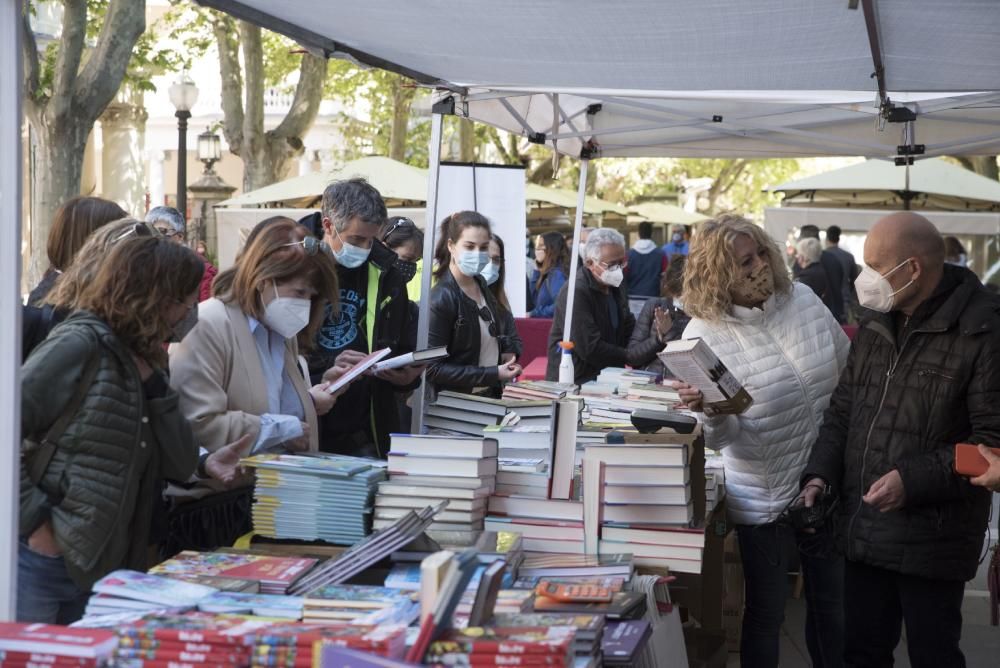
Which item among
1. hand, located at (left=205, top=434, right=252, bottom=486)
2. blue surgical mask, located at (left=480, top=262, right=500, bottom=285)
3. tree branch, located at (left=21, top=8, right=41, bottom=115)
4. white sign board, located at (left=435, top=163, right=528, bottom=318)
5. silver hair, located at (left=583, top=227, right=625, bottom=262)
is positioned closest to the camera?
hand, located at (left=205, top=434, right=252, bottom=486)

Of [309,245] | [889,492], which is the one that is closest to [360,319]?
[309,245]

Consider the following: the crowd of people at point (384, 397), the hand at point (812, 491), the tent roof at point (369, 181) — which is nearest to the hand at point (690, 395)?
the crowd of people at point (384, 397)

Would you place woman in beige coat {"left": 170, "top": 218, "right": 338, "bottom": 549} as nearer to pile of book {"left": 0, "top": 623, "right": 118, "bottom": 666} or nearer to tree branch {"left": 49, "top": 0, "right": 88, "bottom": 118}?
pile of book {"left": 0, "top": 623, "right": 118, "bottom": 666}

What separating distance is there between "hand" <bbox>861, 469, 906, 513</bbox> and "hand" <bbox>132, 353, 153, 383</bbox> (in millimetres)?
2149

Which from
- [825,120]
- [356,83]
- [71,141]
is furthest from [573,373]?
[356,83]

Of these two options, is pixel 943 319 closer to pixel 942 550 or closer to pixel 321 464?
pixel 942 550

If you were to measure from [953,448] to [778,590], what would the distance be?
1.07 m

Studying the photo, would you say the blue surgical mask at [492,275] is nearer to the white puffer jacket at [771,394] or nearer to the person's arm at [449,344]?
the person's arm at [449,344]

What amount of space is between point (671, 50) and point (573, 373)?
3.23 meters

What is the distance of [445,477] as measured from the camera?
3475 millimetres

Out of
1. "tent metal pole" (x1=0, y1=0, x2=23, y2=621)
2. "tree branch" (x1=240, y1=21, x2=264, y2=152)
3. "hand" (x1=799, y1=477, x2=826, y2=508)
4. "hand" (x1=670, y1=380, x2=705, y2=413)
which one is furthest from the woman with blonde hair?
"tree branch" (x1=240, y1=21, x2=264, y2=152)

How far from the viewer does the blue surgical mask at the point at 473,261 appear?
581cm

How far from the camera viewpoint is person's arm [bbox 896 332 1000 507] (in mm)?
3635

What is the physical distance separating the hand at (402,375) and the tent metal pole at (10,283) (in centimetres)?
194
